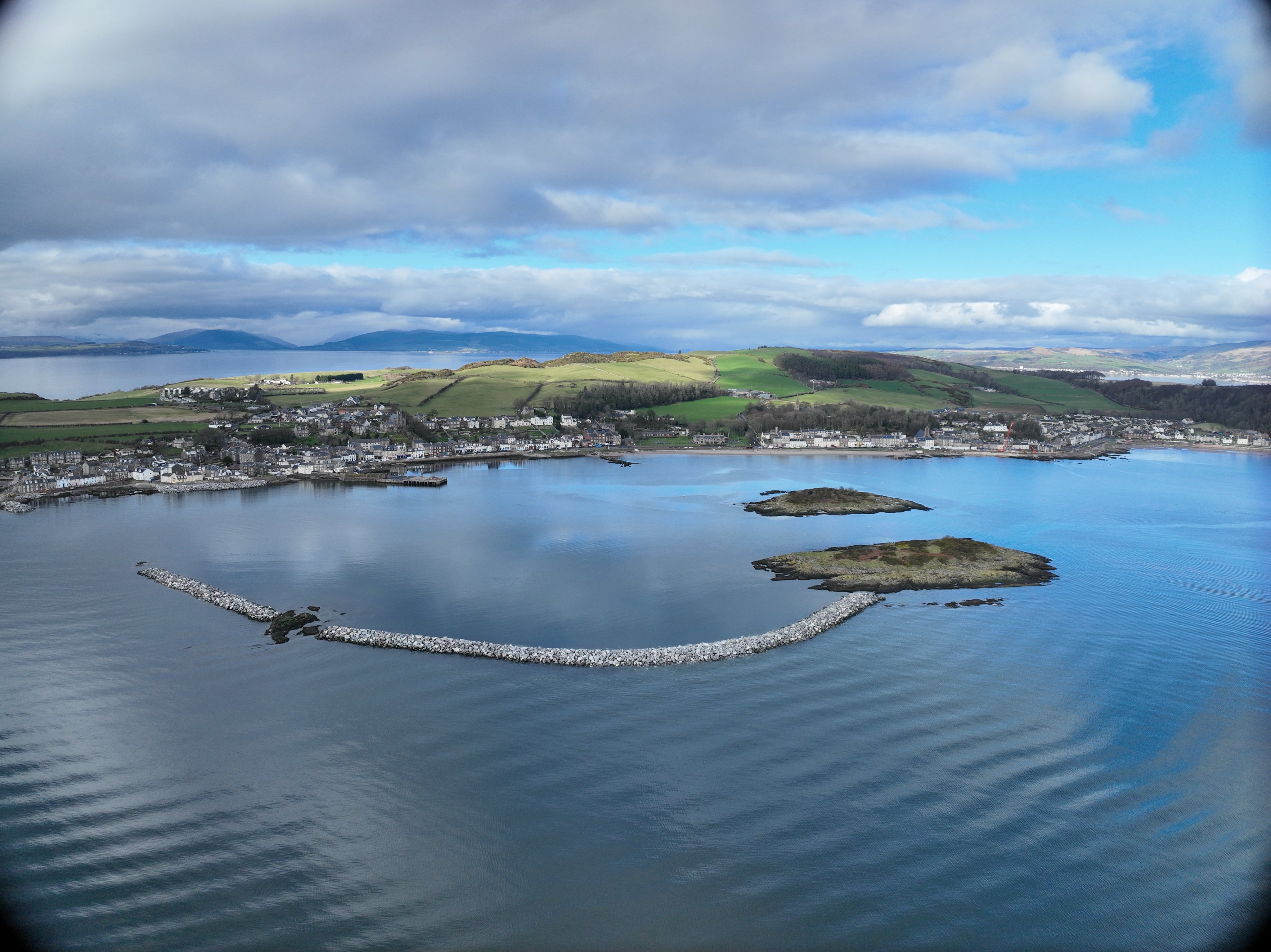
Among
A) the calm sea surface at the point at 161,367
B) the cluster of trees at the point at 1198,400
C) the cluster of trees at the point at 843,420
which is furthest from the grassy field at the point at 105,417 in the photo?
the cluster of trees at the point at 1198,400

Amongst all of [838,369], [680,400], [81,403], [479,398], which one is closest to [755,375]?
[838,369]

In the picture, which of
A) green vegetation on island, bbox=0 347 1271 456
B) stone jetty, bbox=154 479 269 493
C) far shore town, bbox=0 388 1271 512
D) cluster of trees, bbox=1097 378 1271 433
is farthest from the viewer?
cluster of trees, bbox=1097 378 1271 433

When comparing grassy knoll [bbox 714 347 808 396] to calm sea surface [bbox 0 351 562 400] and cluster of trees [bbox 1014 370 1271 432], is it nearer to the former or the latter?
cluster of trees [bbox 1014 370 1271 432]

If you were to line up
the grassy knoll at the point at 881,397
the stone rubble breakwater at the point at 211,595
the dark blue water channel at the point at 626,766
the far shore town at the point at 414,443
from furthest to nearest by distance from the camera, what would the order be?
1. the grassy knoll at the point at 881,397
2. the far shore town at the point at 414,443
3. the stone rubble breakwater at the point at 211,595
4. the dark blue water channel at the point at 626,766

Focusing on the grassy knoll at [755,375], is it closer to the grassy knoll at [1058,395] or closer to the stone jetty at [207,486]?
the grassy knoll at [1058,395]

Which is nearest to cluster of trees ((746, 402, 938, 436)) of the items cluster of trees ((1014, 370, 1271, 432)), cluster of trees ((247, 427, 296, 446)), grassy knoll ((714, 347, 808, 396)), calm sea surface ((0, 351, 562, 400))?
grassy knoll ((714, 347, 808, 396))
